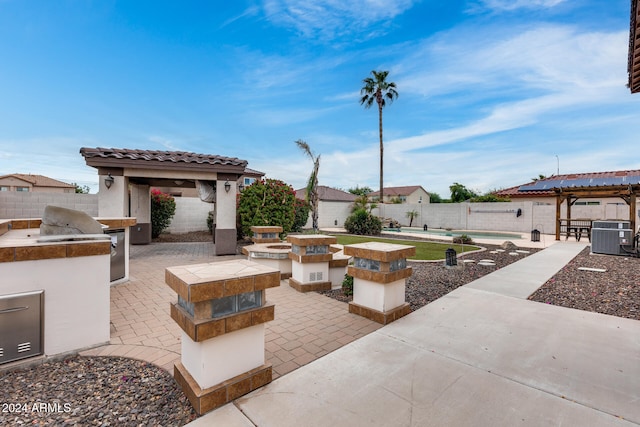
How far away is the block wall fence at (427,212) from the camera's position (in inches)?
351

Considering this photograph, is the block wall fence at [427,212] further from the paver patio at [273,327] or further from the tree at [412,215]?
the paver patio at [273,327]

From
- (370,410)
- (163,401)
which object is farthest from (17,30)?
(370,410)

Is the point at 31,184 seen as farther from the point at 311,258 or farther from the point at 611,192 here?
the point at 611,192

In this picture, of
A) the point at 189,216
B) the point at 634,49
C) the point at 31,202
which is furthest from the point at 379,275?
the point at 189,216

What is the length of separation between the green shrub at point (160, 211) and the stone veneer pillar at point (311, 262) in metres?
11.6

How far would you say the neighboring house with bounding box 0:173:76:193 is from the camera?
3785 cm

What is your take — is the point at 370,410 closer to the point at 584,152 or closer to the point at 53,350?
the point at 53,350

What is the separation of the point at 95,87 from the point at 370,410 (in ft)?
48.2

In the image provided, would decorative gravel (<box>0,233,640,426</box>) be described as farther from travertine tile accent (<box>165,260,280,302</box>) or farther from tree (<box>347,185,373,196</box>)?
tree (<box>347,185,373,196</box>)

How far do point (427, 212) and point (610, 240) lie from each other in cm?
1532

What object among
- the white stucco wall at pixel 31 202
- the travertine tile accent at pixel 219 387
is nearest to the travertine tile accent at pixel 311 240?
the travertine tile accent at pixel 219 387

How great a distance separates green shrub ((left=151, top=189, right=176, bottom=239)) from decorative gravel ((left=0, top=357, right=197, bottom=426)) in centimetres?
1292

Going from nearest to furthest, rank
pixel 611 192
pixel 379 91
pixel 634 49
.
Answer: pixel 634 49 → pixel 611 192 → pixel 379 91

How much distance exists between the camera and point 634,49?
11.8 feet
